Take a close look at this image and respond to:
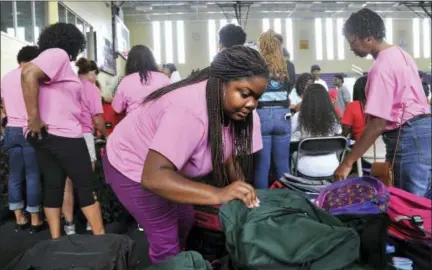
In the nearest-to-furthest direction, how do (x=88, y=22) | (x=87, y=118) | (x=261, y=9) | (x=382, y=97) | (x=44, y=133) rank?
(x=382, y=97) → (x=44, y=133) → (x=87, y=118) → (x=88, y=22) → (x=261, y=9)

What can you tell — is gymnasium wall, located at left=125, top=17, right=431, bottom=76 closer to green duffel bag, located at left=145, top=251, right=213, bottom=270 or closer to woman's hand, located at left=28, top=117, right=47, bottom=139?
woman's hand, located at left=28, top=117, right=47, bottom=139

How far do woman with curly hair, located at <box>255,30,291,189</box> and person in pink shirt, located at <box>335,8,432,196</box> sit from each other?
0.80 meters

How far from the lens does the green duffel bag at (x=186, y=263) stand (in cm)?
122

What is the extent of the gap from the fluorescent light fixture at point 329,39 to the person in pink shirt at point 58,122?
15624mm

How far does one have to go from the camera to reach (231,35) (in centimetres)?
281

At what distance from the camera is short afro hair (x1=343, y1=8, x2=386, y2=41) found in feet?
6.20

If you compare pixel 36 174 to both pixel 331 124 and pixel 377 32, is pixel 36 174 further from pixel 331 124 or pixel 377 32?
pixel 377 32

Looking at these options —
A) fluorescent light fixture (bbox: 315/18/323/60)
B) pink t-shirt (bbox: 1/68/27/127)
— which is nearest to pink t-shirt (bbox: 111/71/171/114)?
pink t-shirt (bbox: 1/68/27/127)

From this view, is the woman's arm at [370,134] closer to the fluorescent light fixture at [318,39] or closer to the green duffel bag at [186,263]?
the green duffel bag at [186,263]

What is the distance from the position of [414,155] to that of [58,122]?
5.60 ft

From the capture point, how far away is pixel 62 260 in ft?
4.13

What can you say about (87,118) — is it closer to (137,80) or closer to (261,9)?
(137,80)

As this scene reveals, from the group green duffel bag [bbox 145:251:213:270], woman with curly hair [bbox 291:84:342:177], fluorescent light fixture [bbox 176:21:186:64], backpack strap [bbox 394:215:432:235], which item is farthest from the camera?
fluorescent light fixture [bbox 176:21:186:64]

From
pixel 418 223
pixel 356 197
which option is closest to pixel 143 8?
pixel 356 197
